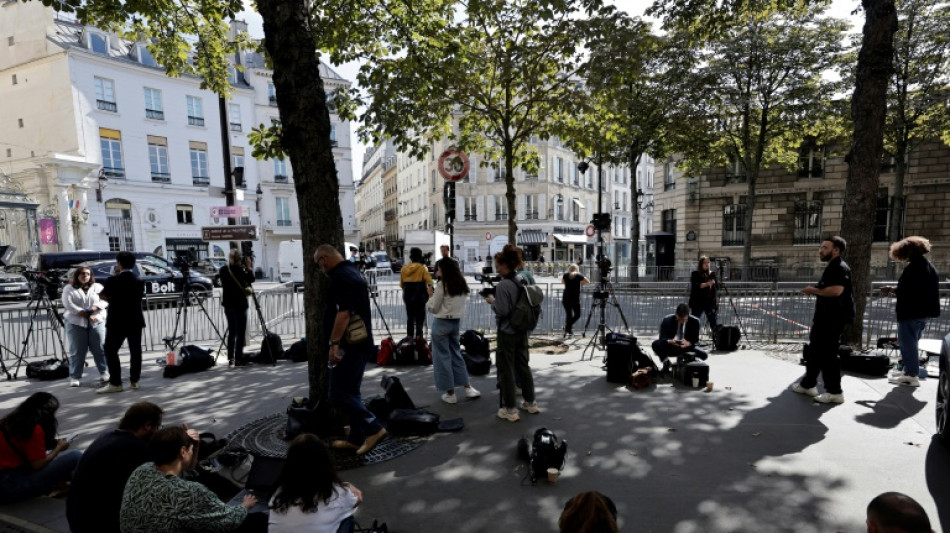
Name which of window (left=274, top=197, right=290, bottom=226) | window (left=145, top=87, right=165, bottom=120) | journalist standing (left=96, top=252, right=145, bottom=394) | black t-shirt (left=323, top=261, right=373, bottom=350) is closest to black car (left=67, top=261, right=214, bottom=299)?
journalist standing (left=96, top=252, right=145, bottom=394)

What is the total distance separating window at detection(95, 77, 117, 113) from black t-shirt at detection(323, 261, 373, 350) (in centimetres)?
3304

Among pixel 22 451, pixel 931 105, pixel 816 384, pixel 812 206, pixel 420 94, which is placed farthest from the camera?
pixel 812 206

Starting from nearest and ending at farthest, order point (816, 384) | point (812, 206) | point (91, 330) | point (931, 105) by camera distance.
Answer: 1. point (816, 384)
2. point (91, 330)
3. point (931, 105)
4. point (812, 206)

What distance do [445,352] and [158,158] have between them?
33263mm

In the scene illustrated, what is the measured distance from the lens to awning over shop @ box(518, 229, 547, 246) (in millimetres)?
41656

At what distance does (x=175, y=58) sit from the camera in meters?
9.00

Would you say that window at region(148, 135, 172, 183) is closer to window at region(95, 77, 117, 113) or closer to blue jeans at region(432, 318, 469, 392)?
window at region(95, 77, 117, 113)

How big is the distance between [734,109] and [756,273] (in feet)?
24.3

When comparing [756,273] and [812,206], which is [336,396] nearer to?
[756,273]

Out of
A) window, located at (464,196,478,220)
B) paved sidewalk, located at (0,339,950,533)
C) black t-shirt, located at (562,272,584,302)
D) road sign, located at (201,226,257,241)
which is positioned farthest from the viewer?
window, located at (464,196,478,220)

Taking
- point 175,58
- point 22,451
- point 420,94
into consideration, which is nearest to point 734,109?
point 420,94

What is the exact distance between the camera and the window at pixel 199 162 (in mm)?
32625

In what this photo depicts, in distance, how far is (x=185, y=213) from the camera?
3212 cm

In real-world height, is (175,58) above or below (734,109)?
below
